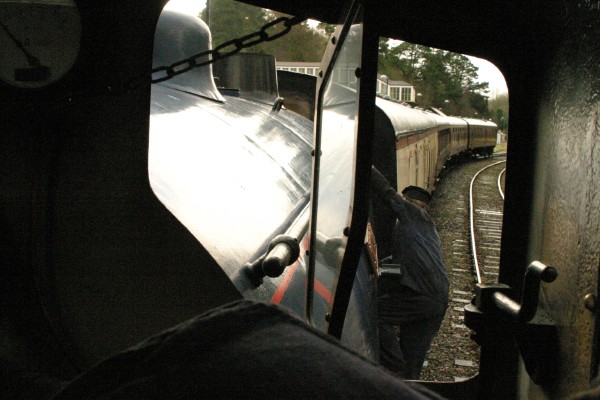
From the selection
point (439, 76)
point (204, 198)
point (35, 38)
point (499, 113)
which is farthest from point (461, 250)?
point (499, 113)

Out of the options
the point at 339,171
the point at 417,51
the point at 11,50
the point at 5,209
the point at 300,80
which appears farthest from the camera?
the point at 417,51

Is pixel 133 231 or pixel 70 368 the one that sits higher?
pixel 133 231

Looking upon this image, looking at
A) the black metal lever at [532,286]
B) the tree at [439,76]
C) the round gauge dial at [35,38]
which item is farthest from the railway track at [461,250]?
the tree at [439,76]

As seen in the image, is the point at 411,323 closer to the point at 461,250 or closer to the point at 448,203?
the point at 461,250

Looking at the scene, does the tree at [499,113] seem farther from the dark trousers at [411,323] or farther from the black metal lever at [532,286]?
the black metal lever at [532,286]

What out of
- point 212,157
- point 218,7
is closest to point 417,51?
Result: point 218,7

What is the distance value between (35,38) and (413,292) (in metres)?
5.44

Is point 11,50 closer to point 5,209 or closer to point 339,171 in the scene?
point 5,209

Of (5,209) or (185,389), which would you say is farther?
(5,209)

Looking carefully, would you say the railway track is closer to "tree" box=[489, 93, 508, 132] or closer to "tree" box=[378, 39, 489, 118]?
"tree" box=[378, 39, 489, 118]

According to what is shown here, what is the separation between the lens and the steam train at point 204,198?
6.32ft

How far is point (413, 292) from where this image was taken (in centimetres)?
711

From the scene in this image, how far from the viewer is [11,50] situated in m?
2.23

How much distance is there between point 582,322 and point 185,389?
3.87 ft
